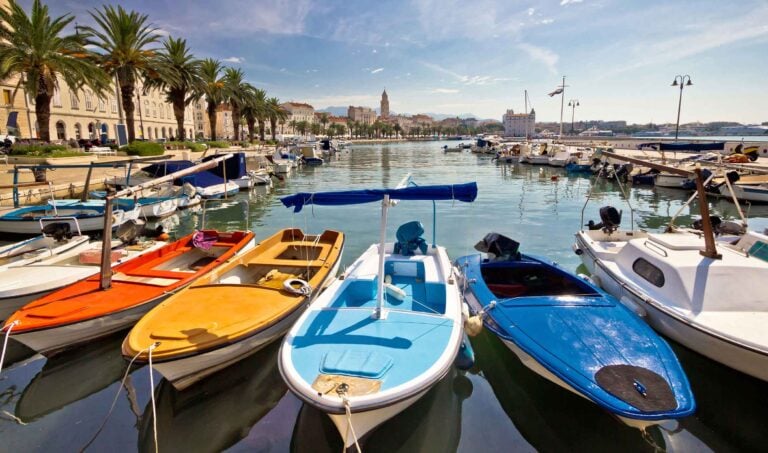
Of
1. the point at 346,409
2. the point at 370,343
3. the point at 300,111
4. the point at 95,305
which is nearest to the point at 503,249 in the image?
the point at 370,343

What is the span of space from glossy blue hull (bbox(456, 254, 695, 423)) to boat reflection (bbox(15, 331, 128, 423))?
21.6ft

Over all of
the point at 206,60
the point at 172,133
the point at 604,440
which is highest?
the point at 206,60

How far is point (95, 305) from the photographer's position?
22.3 feet

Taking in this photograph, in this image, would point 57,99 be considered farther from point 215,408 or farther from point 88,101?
point 215,408

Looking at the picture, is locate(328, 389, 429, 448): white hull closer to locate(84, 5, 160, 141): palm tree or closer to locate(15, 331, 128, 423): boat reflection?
locate(15, 331, 128, 423): boat reflection

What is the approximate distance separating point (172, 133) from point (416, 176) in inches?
2574

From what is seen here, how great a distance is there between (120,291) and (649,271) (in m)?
10.2

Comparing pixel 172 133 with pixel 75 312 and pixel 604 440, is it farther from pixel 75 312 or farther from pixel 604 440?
pixel 604 440

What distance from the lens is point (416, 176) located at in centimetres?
4106

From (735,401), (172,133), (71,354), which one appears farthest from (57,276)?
(172,133)

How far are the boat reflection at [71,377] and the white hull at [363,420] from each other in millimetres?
4576

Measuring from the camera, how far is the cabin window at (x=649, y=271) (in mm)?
7244

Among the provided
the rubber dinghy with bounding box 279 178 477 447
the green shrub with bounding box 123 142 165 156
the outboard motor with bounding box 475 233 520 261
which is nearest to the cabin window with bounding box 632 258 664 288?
the outboard motor with bounding box 475 233 520 261

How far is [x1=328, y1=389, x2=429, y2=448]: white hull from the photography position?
170 inches
